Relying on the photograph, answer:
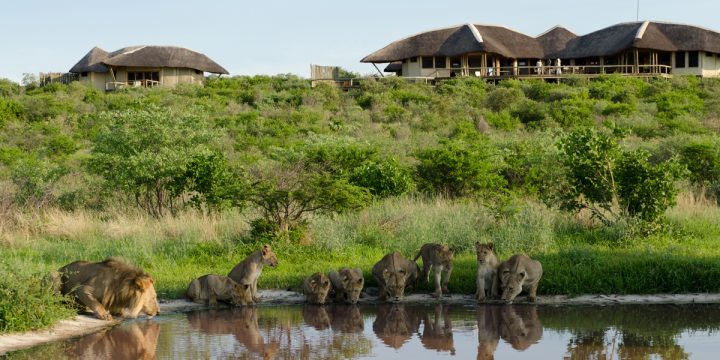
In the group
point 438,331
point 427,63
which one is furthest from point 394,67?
point 438,331

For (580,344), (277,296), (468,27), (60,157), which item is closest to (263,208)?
(277,296)

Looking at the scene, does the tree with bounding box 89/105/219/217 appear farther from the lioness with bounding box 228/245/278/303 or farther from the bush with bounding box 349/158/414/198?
the lioness with bounding box 228/245/278/303

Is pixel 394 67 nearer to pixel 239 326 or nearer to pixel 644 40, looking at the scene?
pixel 644 40

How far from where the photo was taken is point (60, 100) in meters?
52.1

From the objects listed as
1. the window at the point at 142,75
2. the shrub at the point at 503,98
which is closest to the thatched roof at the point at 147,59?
the window at the point at 142,75

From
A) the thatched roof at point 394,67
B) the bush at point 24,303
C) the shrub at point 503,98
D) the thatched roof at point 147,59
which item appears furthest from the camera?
the thatched roof at point 394,67

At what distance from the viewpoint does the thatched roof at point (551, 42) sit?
197 feet

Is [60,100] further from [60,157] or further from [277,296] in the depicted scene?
[277,296]

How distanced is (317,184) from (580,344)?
6.61 meters

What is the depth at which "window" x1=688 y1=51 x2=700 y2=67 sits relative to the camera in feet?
200

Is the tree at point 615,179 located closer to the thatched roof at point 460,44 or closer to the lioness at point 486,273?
the lioness at point 486,273

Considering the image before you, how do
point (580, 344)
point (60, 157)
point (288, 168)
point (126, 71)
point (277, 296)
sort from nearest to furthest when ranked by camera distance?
1. point (580, 344)
2. point (277, 296)
3. point (288, 168)
4. point (60, 157)
5. point (126, 71)

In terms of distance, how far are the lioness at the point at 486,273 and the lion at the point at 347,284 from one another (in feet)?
5.23

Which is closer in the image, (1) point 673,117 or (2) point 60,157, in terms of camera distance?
(2) point 60,157
